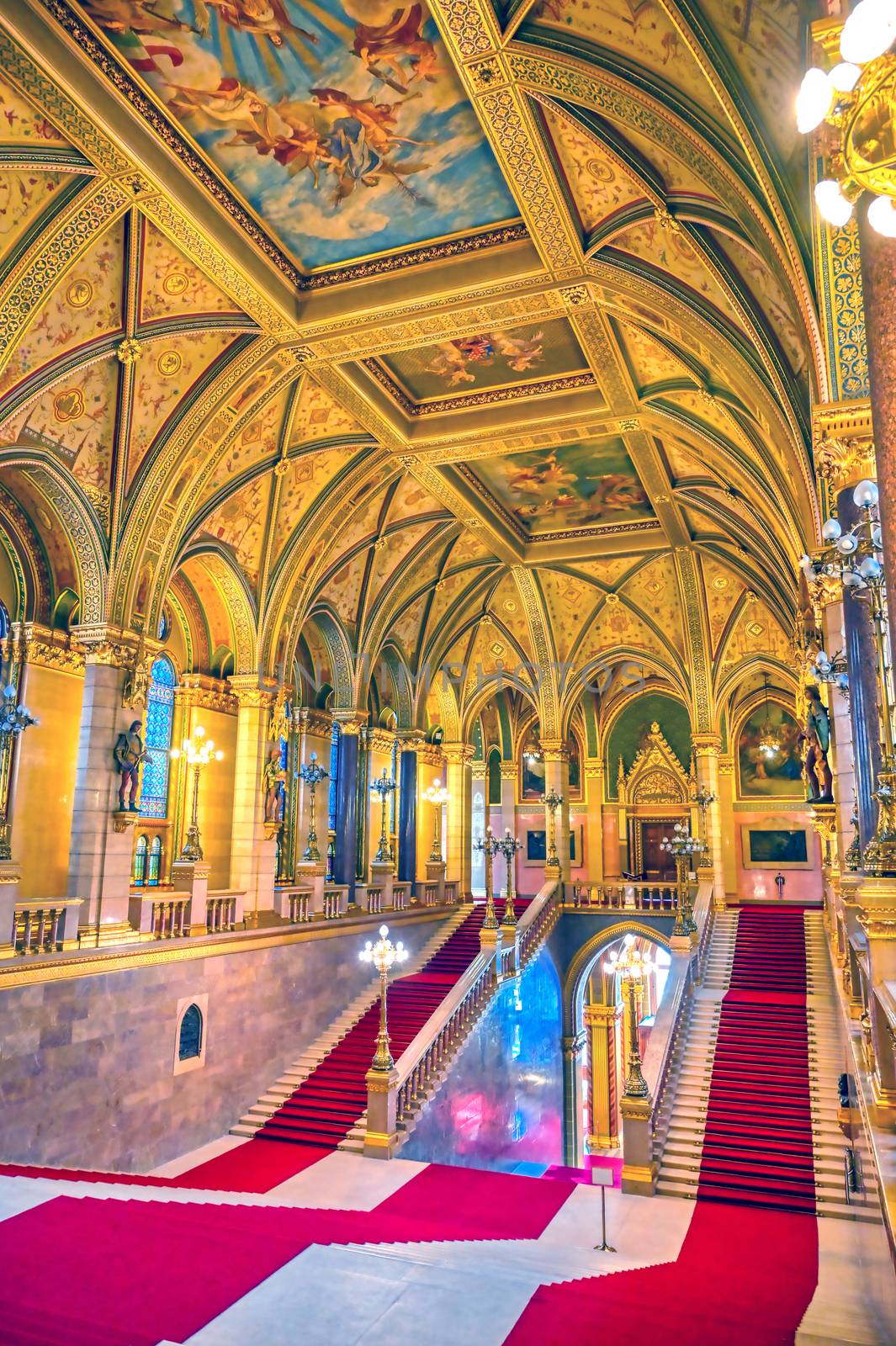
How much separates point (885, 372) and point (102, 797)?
11.6 m

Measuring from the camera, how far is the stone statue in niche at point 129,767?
42.5ft

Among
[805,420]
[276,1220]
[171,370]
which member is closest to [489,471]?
[171,370]

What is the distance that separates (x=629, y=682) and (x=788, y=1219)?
19.2 meters

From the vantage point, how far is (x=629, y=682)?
93.9 feet

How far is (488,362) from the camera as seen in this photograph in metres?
14.2

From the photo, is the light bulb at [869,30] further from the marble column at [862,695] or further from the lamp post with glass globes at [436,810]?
the lamp post with glass globes at [436,810]

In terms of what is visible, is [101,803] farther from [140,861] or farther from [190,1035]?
[140,861]

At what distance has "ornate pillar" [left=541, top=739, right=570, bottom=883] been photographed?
2389 cm

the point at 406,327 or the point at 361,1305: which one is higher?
the point at 406,327

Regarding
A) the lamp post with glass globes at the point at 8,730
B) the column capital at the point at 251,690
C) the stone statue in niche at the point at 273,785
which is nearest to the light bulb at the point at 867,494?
the lamp post with glass globes at the point at 8,730

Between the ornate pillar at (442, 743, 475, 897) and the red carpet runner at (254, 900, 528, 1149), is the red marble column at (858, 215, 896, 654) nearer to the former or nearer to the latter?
the red carpet runner at (254, 900, 528, 1149)

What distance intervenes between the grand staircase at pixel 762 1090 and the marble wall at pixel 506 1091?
3732 mm

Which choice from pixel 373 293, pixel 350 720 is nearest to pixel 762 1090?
pixel 350 720

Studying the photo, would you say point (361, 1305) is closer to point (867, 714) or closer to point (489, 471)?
point (867, 714)
